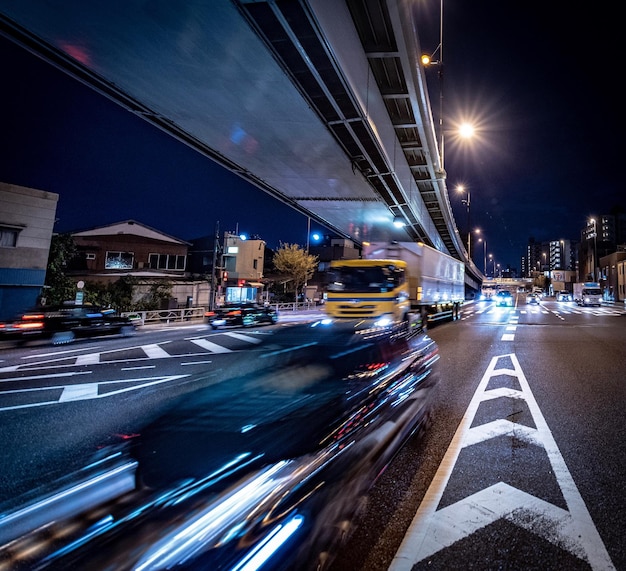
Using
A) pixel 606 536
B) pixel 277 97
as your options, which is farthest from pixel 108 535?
pixel 277 97

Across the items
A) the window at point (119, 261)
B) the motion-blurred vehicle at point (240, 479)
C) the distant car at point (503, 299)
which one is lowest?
the motion-blurred vehicle at point (240, 479)

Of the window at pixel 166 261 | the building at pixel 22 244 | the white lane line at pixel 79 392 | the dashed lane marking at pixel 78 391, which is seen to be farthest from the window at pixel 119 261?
the white lane line at pixel 79 392

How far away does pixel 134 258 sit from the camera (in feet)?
112

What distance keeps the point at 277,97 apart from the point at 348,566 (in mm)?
11168

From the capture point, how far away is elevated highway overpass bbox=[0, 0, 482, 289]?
24.3 feet

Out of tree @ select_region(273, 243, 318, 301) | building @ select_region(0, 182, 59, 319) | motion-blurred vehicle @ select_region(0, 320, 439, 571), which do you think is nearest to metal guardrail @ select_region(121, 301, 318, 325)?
building @ select_region(0, 182, 59, 319)

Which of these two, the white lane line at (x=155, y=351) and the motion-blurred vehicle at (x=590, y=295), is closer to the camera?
the white lane line at (x=155, y=351)

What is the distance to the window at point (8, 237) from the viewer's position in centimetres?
1817

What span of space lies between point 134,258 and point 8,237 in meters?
15.8

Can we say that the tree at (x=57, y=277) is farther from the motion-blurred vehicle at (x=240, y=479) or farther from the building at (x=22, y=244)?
the motion-blurred vehicle at (x=240, y=479)

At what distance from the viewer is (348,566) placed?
2.06 m

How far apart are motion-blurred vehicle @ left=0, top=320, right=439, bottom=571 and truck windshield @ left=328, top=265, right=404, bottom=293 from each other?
9.94 metres

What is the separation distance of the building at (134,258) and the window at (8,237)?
11.7 m

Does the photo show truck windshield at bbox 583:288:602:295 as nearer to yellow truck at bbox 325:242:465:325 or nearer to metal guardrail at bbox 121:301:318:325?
yellow truck at bbox 325:242:465:325
